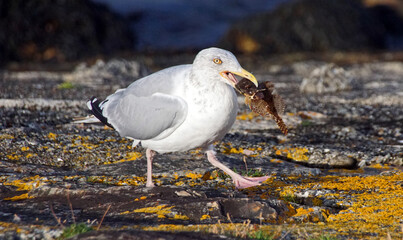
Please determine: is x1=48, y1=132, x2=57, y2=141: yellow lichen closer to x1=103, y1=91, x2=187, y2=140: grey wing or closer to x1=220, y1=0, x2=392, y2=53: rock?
x1=103, y1=91, x2=187, y2=140: grey wing

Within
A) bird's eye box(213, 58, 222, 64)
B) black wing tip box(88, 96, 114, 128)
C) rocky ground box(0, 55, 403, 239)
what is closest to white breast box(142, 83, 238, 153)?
bird's eye box(213, 58, 222, 64)

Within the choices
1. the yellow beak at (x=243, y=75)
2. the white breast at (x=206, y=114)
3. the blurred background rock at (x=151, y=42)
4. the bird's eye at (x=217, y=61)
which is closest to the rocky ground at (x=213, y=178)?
the white breast at (x=206, y=114)

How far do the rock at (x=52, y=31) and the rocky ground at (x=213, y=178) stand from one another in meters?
13.0

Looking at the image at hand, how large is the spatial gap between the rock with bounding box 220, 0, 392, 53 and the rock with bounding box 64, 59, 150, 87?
32.5 ft

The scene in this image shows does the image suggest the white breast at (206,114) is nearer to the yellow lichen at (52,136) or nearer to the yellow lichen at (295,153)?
the yellow lichen at (295,153)

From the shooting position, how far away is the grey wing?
4.98m

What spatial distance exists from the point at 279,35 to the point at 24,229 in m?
21.5

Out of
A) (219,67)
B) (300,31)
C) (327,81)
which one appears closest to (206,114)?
(219,67)

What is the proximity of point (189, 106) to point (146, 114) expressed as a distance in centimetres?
58

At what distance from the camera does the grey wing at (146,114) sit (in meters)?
4.98

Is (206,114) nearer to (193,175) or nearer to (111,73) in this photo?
(193,175)

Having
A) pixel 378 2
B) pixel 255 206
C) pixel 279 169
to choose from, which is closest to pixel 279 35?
pixel 378 2

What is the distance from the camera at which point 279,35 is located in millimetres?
24188

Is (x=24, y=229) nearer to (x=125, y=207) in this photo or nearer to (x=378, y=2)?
(x=125, y=207)
